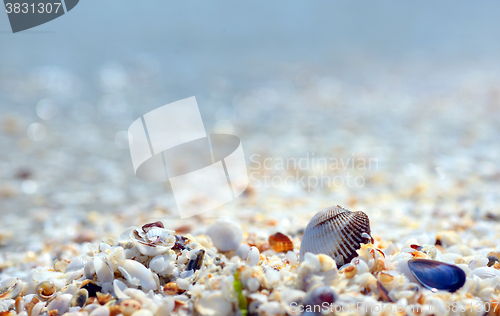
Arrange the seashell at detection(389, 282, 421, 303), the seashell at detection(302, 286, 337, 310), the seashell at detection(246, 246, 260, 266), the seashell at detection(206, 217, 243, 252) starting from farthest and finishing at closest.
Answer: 1. the seashell at detection(206, 217, 243, 252)
2. the seashell at detection(246, 246, 260, 266)
3. the seashell at detection(389, 282, 421, 303)
4. the seashell at detection(302, 286, 337, 310)

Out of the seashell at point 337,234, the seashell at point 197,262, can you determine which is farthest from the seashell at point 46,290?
the seashell at point 337,234

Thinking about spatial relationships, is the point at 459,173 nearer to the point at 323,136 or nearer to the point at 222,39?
the point at 323,136

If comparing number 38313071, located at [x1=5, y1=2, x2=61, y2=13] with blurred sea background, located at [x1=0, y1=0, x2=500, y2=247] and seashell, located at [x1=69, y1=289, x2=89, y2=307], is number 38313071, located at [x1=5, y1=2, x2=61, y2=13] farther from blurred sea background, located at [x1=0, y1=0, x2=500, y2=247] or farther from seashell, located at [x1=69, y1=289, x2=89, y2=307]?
seashell, located at [x1=69, y1=289, x2=89, y2=307]

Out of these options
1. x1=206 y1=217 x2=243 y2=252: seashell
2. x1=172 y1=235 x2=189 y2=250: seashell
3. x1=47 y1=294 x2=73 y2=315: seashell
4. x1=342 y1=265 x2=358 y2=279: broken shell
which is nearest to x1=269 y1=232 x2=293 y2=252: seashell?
x1=206 y1=217 x2=243 y2=252: seashell

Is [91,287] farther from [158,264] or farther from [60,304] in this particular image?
[158,264]

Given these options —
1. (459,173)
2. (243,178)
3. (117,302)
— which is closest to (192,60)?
(243,178)
